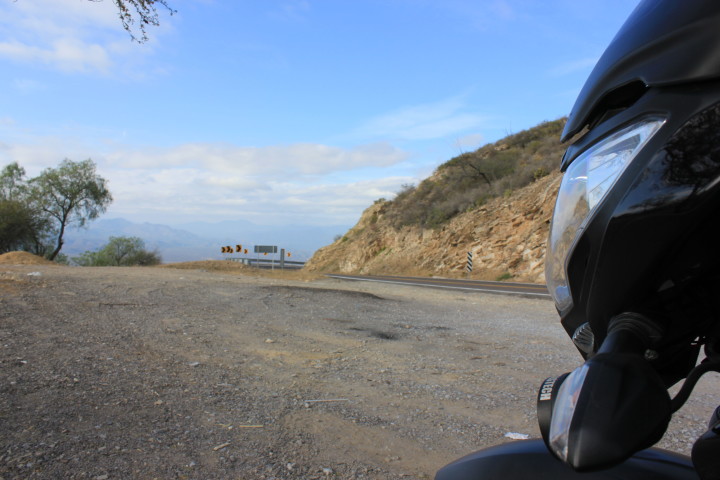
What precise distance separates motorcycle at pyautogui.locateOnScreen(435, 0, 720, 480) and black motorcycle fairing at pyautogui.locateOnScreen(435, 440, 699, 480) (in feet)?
0.79

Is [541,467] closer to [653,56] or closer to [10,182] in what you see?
[653,56]

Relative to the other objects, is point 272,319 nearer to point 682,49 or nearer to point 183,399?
point 183,399

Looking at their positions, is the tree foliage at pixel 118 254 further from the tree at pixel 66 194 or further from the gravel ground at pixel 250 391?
the gravel ground at pixel 250 391

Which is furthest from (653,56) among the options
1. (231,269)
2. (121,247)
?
(121,247)

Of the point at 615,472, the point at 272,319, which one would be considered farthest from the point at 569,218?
the point at 272,319

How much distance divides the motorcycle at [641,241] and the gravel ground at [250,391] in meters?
2.18

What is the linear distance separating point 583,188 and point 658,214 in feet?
0.77

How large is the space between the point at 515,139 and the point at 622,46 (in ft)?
139

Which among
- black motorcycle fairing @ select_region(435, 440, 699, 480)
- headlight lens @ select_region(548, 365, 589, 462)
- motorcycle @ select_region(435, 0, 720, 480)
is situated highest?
motorcycle @ select_region(435, 0, 720, 480)

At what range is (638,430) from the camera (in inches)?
28.8

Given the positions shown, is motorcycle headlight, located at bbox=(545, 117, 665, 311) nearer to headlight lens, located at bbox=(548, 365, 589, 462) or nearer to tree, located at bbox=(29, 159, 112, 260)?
headlight lens, located at bbox=(548, 365, 589, 462)

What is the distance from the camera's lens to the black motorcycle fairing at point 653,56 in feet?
2.81

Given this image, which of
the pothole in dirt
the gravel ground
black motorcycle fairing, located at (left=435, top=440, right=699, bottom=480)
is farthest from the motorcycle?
the pothole in dirt

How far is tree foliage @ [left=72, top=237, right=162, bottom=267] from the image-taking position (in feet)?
160
